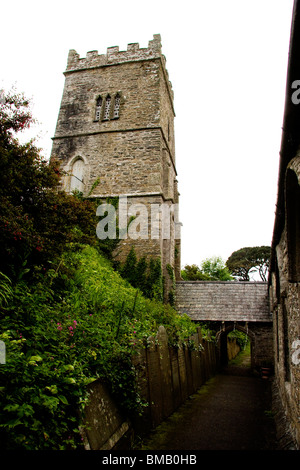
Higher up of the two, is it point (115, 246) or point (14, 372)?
point (115, 246)

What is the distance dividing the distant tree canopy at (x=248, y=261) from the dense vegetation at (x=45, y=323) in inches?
1500

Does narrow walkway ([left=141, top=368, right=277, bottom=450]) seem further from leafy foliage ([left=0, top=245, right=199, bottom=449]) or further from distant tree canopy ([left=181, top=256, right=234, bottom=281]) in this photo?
distant tree canopy ([left=181, top=256, right=234, bottom=281])

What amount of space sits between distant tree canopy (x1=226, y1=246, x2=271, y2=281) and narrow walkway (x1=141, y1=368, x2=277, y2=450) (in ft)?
120

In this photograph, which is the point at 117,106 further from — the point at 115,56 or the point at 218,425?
the point at 218,425

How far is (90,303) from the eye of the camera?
21.2 ft

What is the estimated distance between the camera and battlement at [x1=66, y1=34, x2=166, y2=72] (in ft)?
59.6

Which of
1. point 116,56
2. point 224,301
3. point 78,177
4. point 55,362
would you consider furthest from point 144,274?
point 116,56

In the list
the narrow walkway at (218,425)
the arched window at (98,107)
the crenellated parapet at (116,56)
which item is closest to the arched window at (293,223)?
the narrow walkway at (218,425)

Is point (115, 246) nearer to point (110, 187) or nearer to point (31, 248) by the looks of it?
point (110, 187)

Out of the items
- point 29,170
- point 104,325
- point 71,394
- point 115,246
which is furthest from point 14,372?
point 115,246

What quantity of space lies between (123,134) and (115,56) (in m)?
5.70

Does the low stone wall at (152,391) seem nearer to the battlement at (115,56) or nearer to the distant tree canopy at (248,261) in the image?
the battlement at (115,56)

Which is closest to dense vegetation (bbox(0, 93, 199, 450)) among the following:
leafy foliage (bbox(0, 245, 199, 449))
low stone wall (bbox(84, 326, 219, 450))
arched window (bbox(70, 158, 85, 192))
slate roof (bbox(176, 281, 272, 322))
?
leafy foliage (bbox(0, 245, 199, 449))
